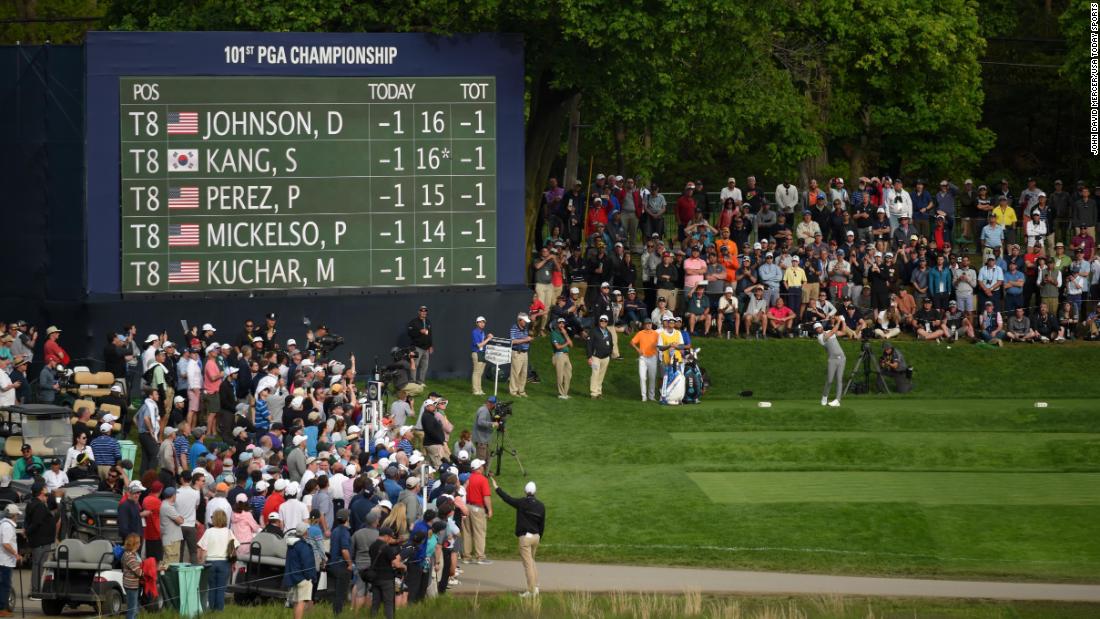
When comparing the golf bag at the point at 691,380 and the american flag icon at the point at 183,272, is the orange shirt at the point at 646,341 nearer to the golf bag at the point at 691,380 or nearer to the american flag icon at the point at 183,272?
the golf bag at the point at 691,380

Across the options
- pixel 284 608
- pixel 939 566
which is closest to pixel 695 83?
pixel 939 566

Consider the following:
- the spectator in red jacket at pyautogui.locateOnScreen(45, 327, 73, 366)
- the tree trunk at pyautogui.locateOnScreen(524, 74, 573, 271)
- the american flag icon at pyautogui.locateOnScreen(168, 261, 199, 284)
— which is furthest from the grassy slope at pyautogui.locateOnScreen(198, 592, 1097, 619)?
the tree trunk at pyautogui.locateOnScreen(524, 74, 573, 271)

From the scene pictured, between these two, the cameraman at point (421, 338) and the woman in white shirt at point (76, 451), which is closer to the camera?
the woman in white shirt at point (76, 451)

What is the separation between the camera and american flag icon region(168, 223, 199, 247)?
119 feet

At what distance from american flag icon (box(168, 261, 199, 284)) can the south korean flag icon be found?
1.79 m

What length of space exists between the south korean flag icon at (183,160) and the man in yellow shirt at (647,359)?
9.45 meters

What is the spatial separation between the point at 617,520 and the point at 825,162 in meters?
32.9

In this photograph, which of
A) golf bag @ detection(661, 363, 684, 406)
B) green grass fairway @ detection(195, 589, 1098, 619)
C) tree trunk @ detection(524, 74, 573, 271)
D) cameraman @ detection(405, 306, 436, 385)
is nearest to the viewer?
green grass fairway @ detection(195, 589, 1098, 619)

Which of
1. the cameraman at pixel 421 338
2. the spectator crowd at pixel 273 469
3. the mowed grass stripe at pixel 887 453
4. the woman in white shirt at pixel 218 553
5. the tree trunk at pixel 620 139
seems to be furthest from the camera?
the tree trunk at pixel 620 139

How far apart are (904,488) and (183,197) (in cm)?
1449

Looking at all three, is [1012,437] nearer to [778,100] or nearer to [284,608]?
[778,100]

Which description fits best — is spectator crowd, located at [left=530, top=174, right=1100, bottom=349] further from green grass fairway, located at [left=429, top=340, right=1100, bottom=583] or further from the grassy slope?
the grassy slope

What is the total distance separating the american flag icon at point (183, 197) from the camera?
3609 cm

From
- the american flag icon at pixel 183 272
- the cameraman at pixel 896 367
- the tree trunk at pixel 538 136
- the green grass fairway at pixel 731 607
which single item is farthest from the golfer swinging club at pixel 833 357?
the american flag icon at pixel 183 272
